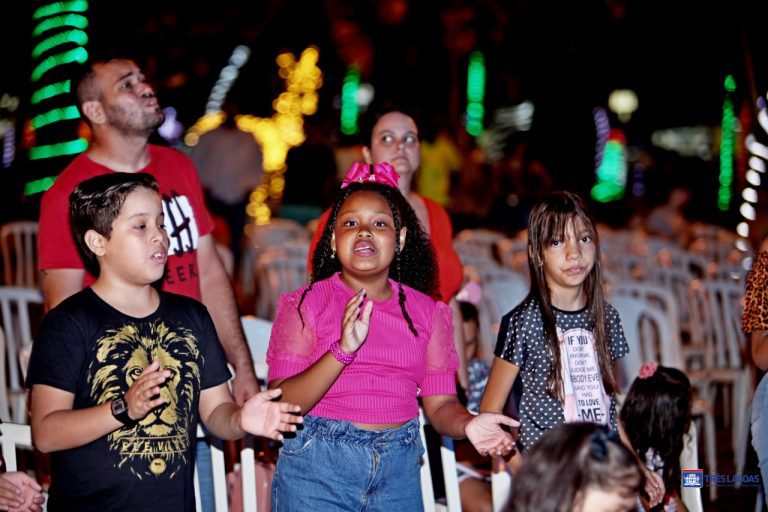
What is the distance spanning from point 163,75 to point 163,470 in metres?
11.5

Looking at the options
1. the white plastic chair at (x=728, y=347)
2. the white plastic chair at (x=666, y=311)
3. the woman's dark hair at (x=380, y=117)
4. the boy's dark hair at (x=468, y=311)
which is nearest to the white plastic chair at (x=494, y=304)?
the white plastic chair at (x=666, y=311)

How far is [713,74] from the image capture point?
945 inches

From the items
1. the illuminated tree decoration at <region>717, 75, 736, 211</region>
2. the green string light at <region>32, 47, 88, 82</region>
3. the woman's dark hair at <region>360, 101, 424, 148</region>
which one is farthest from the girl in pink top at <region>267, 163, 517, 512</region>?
the illuminated tree decoration at <region>717, 75, 736, 211</region>

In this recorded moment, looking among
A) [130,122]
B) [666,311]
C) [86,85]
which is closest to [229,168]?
[666,311]

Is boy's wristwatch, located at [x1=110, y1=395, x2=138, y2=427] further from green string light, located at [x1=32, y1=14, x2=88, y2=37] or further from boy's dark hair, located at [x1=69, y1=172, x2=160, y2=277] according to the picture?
green string light, located at [x1=32, y1=14, x2=88, y2=37]

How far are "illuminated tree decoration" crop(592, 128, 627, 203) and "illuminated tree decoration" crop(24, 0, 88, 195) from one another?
18.9 m

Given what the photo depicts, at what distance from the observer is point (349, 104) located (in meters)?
22.0

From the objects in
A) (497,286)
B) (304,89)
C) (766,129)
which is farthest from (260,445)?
(304,89)

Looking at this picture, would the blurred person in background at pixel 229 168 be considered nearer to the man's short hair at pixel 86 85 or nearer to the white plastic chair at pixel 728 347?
the white plastic chair at pixel 728 347

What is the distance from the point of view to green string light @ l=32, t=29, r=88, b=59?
5.76 m

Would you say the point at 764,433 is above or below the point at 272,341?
below

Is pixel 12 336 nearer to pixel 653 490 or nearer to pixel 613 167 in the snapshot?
pixel 653 490

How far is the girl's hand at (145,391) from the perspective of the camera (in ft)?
7.02

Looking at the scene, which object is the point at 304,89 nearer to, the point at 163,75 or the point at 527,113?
the point at 163,75
